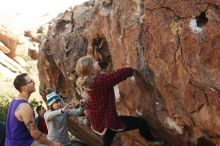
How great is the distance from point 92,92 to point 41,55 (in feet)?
16.7

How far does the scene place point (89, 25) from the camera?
321 inches

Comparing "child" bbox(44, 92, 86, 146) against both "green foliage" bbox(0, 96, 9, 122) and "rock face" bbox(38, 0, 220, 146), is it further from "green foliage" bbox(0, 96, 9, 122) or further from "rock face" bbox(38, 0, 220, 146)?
"green foliage" bbox(0, 96, 9, 122)

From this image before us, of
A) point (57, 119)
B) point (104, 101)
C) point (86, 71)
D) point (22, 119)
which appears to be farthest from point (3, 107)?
point (86, 71)

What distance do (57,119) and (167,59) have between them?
101 inches

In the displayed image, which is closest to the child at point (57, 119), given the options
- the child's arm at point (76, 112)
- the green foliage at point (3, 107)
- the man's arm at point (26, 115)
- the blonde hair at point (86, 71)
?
the child's arm at point (76, 112)

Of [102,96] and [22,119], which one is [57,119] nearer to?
[22,119]

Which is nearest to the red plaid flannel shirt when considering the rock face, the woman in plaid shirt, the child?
the woman in plaid shirt

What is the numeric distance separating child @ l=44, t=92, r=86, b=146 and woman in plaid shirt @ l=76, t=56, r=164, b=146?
0.84 meters

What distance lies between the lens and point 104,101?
591 centimetres

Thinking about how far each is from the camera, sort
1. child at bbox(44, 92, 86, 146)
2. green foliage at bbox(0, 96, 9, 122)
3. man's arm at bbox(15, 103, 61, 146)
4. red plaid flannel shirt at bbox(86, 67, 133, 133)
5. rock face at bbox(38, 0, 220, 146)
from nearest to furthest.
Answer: rock face at bbox(38, 0, 220, 146) → red plaid flannel shirt at bbox(86, 67, 133, 133) → man's arm at bbox(15, 103, 61, 146) → child at bbox(44, 92, 86, 146) → green foliage at bbox(0, 96, 9, 122)

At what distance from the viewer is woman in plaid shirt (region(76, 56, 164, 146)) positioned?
5687 millimetres

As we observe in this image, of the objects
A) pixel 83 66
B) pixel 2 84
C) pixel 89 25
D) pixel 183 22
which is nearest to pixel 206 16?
pixel 183 22

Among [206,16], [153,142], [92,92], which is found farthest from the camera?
[153,142]

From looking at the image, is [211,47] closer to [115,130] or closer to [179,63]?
[179,63]
